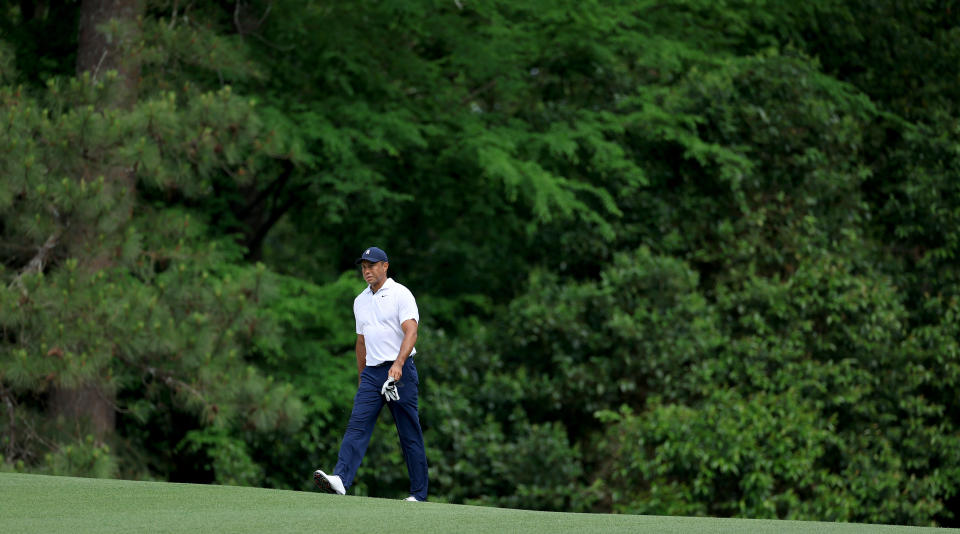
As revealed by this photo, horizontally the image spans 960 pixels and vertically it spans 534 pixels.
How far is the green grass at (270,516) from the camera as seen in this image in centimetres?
679

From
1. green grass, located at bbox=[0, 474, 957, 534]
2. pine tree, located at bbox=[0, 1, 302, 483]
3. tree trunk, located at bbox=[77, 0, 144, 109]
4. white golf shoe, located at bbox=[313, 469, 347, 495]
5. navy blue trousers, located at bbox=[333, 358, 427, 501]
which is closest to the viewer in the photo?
green grass, located at bbox=[0, 474, 957, 534]

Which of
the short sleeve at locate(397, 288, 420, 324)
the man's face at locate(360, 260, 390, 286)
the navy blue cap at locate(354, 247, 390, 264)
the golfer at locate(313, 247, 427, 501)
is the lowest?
the golfer at locate(313, 247, 427, 501)

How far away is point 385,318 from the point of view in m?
8.57

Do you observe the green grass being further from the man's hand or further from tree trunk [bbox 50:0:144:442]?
tree trunk [bbox 50:0:144:442]

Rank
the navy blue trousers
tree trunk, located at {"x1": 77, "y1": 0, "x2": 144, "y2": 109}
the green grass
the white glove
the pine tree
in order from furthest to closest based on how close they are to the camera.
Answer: tree trunk, located at {"x1": 77, "y1": 0, "x2": 144, "y2": 109} < the pine tree < the navy blue trousers < the white glove < the green grass

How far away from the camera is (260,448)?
1661cm

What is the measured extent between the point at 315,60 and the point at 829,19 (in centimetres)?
821

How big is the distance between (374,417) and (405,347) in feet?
1.95

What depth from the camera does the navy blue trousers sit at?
341 inches

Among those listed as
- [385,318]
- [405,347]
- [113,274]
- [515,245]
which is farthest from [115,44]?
[405,347]

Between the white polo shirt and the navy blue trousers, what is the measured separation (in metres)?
0.11

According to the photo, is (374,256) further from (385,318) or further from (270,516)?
(270,516)

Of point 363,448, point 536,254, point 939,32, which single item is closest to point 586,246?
point 536,254

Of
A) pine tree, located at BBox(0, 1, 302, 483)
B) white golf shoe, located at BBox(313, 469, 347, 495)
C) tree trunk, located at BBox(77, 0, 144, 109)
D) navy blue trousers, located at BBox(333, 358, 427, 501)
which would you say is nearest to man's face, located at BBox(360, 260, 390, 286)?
navy blue trousers, located at BBox(333, 358, 427, 501)
